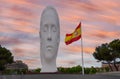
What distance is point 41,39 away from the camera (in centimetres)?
2889

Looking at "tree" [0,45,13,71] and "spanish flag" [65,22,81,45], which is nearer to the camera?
"spanish flag" [65,22,81,45]

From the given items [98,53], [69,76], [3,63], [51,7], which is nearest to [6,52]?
[3,63]

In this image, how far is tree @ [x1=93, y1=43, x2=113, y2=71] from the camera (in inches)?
2870

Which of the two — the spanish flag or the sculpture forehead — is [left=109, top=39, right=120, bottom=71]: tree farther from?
the sculpture forehead

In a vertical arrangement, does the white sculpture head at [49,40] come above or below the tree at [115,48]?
below

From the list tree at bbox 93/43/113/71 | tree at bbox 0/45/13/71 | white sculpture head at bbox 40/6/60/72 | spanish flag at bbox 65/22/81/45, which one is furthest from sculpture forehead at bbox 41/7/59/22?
tree at bbox 0/45/13/71

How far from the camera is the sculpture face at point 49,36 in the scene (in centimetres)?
2844

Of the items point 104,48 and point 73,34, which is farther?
point 104,48

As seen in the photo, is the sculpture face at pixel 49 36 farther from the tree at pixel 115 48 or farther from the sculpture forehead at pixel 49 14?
the tree at pixel 115 48

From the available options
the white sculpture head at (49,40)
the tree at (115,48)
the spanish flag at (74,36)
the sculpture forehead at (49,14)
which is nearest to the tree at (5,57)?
the tree at (115,48)

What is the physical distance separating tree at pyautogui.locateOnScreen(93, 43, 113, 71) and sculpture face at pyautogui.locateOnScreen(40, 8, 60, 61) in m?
44.7

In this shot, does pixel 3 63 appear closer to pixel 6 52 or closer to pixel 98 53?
pixel 6 52

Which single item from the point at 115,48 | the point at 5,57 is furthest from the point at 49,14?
the point at 5,57

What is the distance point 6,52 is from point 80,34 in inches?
2002
